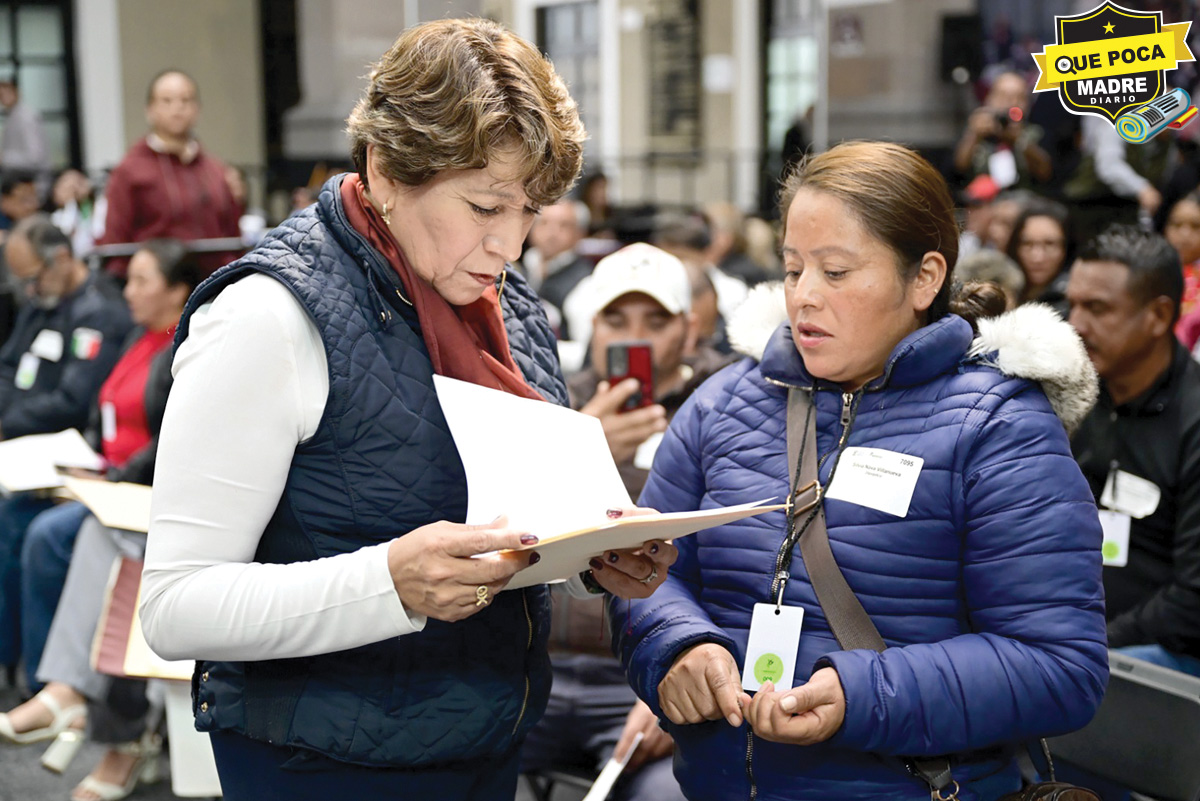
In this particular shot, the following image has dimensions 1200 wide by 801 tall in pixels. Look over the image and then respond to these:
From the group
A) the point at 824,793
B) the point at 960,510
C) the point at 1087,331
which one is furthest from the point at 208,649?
the point at 1087,331

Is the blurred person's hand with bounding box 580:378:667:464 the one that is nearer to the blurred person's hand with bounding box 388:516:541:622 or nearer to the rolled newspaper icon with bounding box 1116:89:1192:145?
the rolled newspaper icon with bounding box 1116:89:1192:145

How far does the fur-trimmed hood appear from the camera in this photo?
1569 millimetres

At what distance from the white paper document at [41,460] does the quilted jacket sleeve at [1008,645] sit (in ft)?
9.54

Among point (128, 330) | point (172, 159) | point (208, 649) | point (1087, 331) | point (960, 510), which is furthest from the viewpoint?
point (172, 159)

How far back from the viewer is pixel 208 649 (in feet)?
4.12

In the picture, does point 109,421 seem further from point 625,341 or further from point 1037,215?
point 1037,215

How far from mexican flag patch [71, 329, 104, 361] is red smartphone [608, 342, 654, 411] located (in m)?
2.43

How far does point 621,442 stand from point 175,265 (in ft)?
6.39

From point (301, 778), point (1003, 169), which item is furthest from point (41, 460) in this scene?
point (1003, 169)

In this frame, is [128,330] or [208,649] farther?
[128,330]

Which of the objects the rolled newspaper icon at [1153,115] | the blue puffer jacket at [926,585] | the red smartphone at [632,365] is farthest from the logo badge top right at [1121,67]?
the red smartphone at [632,365]

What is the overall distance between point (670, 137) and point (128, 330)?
26.2 feet

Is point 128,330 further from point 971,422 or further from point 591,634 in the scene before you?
point 971,422

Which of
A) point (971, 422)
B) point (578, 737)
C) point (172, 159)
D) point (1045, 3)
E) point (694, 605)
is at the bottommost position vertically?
point (578, 737)
